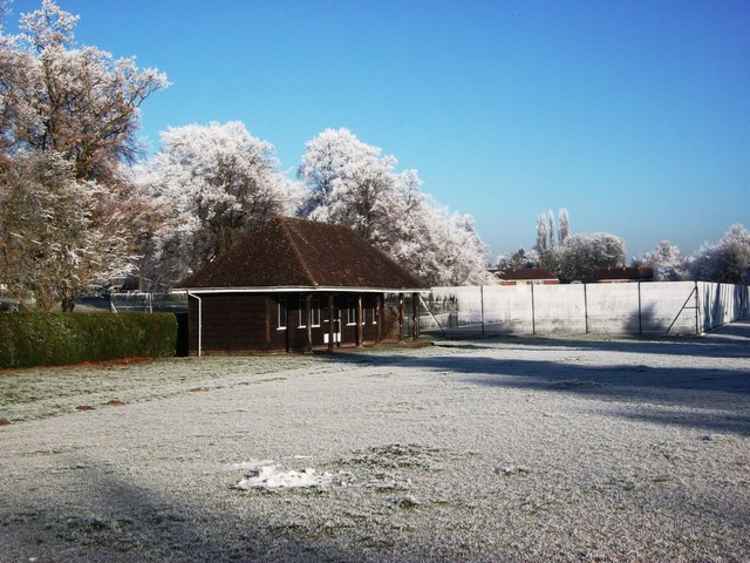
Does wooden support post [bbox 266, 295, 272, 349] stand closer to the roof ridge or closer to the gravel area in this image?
the roof ridge

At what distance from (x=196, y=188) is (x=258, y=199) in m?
4.54

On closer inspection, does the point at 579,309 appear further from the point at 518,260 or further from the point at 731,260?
the point at 518,260

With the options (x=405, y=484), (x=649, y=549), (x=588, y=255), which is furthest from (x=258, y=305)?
(x=588, y=255)

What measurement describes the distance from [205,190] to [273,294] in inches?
848

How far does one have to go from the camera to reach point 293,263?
1203 inches

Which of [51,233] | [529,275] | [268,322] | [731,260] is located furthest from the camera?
[529,275]

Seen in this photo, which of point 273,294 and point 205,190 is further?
point 205,190

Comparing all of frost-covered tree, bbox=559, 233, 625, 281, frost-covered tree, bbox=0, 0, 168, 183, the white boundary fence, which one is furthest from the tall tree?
frost-covered tree, bbox=559, 233, 625, 281

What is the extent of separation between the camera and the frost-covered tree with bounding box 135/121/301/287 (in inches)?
1962

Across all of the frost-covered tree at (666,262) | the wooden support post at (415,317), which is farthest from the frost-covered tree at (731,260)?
the wooden support post at (415,317)

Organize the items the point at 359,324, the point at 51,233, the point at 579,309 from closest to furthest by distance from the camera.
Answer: the point at 51,233 < the point at 359,324 < the point at 579,309

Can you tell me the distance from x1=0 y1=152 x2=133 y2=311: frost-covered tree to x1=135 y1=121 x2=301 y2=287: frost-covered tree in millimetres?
14408

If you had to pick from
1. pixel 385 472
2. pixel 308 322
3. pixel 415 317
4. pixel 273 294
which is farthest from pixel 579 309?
pixel 385 472

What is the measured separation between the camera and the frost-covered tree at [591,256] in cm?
13712
